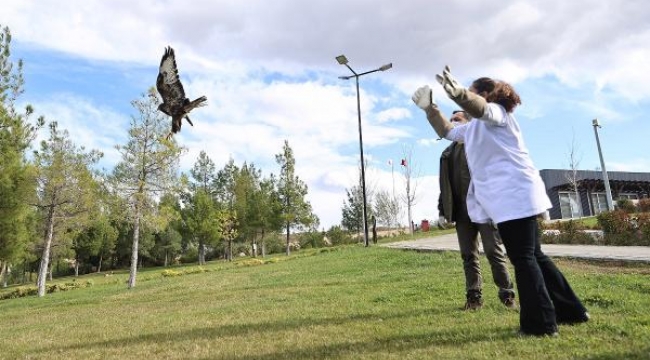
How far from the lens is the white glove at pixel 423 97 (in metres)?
4.05

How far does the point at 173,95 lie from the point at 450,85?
4740mm

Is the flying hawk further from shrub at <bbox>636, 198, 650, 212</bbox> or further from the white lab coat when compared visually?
shrub at <bbox>636, 198, 650, 212</bbox>

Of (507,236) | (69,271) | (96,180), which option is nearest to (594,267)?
(507,236)

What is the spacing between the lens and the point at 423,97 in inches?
161

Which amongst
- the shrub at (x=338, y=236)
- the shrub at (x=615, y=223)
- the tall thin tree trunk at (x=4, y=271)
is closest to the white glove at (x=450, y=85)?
the shrub at (x=615, y=223)

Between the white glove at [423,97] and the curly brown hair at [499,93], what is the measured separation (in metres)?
0.42

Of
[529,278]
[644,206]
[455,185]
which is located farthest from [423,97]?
[644,206]

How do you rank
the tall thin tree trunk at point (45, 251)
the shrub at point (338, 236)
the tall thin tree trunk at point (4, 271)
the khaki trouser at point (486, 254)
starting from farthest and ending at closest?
the shrub at point (338, 236)
the tall thin tree trunk at point (4, 271)
the tall thin tree trunk at point (45, 251)
the khaki trouser at point (486, 254)

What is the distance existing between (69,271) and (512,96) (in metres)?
63.1

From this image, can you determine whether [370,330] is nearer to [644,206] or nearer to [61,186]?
[644,206]

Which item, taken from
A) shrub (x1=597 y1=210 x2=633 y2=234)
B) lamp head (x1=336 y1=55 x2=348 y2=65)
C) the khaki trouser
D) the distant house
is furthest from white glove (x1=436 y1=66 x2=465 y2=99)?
the distant house

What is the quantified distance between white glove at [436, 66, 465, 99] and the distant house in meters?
32.0

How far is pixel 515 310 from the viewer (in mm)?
4605

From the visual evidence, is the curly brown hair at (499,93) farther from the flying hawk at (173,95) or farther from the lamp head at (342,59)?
the lamp head at (342,59)
